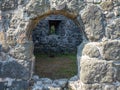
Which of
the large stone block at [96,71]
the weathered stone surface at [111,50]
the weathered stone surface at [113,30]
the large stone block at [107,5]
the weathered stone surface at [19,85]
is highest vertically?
the large stone block at [107,5]

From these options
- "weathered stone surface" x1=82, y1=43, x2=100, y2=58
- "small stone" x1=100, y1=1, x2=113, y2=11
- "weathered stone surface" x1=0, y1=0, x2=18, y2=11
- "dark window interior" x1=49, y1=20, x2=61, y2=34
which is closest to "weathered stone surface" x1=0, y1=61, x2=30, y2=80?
"weathered stone surface" x1=0, y1=0, x2=18, y2=11

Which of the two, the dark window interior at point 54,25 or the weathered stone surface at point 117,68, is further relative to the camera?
the dark window interior at point 54,25

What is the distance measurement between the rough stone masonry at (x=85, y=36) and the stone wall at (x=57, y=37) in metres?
6.86

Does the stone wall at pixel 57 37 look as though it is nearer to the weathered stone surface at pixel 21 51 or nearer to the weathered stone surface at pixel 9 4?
the weathered stone surface at pixel 21 51

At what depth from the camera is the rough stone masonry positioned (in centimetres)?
369

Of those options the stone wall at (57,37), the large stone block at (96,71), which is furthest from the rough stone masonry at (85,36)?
the stone wall at (57,37)

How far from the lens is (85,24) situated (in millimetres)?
3727

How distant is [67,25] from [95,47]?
7.17 meters

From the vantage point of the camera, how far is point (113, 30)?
3768 millimetres

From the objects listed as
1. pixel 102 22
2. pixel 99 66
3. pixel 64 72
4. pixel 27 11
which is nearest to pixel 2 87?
pixel 27 11

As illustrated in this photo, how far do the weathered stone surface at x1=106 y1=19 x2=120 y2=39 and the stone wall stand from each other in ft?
22.7

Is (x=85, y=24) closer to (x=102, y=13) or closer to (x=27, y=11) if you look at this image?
(x=102, y=13)

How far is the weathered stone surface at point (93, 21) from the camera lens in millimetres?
3715

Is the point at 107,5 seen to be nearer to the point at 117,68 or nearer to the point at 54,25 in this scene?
the point at 117,68
